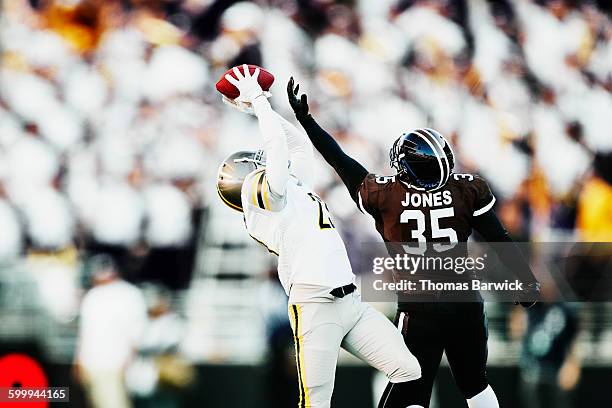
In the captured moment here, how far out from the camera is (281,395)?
322 inches

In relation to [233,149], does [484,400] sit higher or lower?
lower

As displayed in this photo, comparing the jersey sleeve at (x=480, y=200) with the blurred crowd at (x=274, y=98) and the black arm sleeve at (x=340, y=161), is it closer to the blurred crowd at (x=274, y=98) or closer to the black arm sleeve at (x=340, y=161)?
the black arm sleeve at (x=340, y=161)

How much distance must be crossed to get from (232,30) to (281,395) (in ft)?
11.7

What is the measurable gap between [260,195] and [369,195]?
627 mm

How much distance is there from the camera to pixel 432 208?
192 inches

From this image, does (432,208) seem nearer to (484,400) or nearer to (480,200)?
(480,200)

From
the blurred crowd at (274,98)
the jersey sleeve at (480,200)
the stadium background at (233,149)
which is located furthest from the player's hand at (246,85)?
the blurred crowd at (274,98)

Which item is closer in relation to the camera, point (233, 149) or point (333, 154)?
point (333, 154)

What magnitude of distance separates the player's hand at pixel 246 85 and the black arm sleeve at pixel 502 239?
1.23 m

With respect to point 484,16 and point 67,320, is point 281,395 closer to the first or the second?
point 67,320

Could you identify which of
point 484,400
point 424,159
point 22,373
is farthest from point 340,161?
point 22,373

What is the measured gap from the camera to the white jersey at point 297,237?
15.6 ft

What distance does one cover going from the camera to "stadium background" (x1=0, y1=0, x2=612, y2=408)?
28.6ft

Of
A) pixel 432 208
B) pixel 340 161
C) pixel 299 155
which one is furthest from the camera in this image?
pixel 299 155
